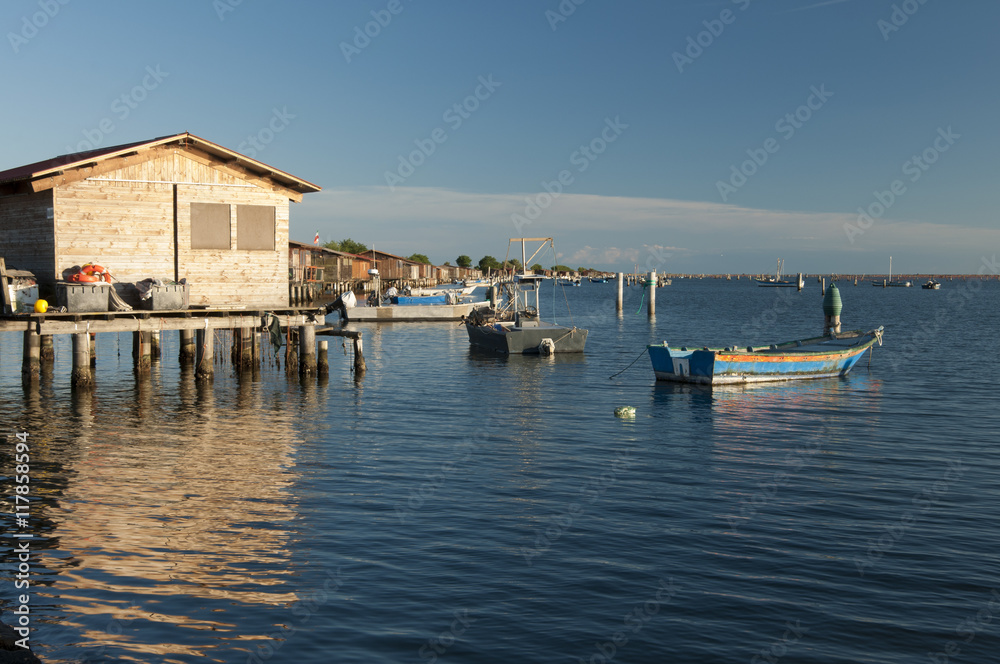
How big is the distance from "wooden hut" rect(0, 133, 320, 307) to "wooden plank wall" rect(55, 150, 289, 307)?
31 millimetres

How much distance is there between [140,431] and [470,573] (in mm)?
14172

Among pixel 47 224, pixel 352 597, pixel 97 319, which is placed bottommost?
pixel 352 597

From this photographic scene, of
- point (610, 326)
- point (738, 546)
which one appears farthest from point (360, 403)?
point (610, 326)

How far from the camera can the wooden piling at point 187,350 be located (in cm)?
3647

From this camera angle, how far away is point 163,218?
26.5 metres

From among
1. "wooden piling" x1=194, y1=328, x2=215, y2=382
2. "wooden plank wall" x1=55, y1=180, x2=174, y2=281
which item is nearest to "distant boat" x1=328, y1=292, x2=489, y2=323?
"wooden piling" x1=194, y1=328, x2=215, y2=382

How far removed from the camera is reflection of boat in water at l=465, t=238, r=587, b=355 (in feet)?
147

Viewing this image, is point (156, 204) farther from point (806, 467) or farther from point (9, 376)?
point (806, 467)

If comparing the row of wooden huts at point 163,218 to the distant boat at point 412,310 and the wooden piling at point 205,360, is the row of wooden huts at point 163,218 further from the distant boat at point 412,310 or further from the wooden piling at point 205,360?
the distant boat at point 412,310

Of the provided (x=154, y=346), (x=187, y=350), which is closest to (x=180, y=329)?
(x=187, y=350)

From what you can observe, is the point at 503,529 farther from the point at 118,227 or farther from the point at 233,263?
the point at 118,227

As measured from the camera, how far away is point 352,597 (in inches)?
448

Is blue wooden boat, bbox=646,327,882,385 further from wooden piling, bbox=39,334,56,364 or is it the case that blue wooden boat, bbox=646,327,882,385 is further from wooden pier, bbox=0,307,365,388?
wooden piling, bbox=39,334,56,364

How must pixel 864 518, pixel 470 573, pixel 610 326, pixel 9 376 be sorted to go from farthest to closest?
1. pixel 610 326
2. pixel 9 376
3. pixel 864 518
4. pixel 470 573
